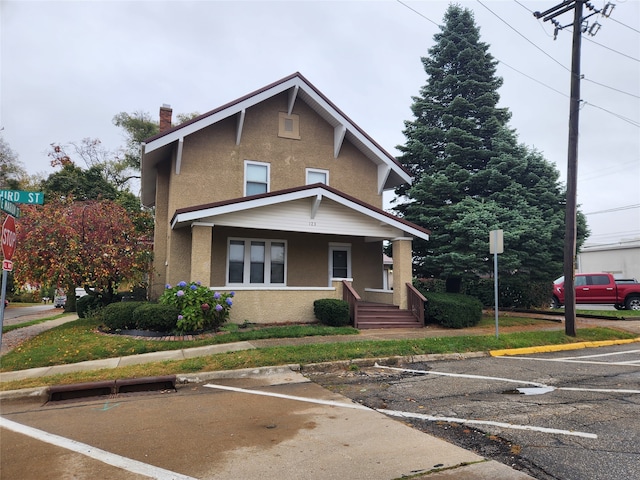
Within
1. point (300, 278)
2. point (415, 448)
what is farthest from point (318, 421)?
point (300, 278)

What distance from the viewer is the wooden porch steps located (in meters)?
13.1

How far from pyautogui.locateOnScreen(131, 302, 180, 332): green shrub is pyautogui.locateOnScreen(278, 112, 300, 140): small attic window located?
25.3 feet

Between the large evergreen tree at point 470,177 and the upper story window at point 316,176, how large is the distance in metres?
3.96

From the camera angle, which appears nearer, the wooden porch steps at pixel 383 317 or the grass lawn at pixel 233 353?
the grass lawn at pixel 233 353

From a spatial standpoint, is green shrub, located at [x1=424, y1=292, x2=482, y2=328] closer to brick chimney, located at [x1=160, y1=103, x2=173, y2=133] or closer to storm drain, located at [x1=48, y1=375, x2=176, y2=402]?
storm drain, located at [x1=48, y1=375, x2=176, y2=402]

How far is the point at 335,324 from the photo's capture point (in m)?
12.7

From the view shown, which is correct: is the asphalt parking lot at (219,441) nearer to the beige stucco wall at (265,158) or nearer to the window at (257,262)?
the window at (257,262)

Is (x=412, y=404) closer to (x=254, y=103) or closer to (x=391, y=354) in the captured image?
(x=391, y=354)

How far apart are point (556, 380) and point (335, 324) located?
→ 649 centimetres

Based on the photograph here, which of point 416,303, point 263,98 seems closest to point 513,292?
point 416,303

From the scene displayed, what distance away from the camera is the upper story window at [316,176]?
51.6 feet

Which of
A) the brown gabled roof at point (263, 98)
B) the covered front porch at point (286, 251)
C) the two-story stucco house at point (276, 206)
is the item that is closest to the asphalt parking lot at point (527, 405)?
the covered front porch at point (286, 251)

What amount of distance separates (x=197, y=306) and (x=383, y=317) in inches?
233

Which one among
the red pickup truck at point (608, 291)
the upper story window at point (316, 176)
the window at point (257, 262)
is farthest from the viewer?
the red pickup truck at point (608, 291)
